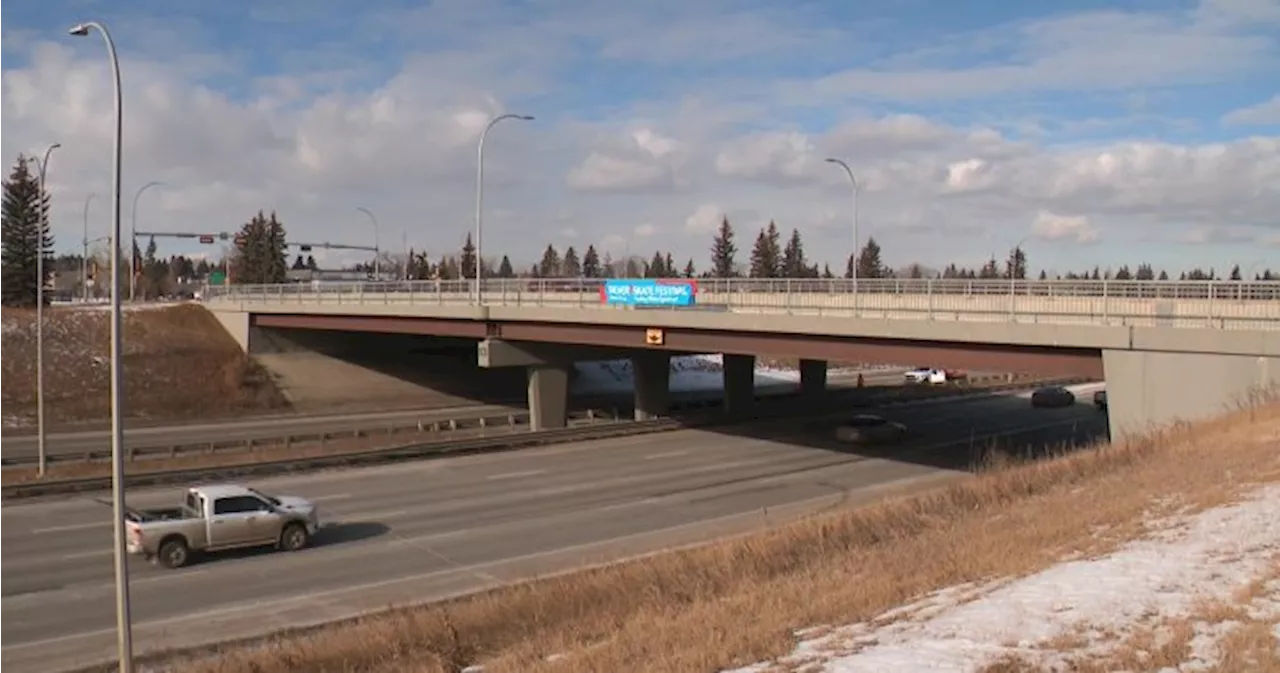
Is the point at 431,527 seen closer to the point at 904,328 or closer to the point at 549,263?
the point at 904,328

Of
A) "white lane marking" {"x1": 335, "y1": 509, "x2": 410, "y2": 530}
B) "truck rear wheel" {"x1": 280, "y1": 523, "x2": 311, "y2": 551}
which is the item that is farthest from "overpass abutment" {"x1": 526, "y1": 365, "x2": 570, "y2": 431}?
"truck rear wheel" {"x1": 280, "y1": 523, "x2": 311, "y2": 551}

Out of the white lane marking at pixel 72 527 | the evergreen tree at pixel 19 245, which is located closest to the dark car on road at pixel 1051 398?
the white lane marking at pixel 72 527

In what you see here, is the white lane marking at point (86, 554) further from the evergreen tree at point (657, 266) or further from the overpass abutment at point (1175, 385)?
the evergreen tree at point (657, 266)

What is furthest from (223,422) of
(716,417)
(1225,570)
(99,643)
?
(1225,570)

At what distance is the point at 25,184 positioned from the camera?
8150 centimetres

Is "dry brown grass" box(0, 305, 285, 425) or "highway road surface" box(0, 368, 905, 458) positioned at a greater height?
"dry brown grass" box(0, 305, 285, 425)

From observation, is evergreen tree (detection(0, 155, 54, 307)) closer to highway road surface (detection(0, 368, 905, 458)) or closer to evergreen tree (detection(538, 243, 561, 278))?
highway road surface (detection(0, 368, 905, 458))

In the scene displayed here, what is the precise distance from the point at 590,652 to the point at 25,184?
8725 cm

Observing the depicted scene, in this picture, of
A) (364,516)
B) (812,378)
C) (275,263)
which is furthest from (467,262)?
(364,516)

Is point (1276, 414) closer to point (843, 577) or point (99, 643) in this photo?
point (843, 577)

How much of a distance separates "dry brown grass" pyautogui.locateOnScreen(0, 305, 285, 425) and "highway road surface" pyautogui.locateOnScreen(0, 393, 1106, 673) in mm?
19967

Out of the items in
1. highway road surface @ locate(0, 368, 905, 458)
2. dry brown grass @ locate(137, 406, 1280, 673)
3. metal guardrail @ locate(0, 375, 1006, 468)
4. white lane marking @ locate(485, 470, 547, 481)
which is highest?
dry brown grass @ locate(137, 406, 1280, 673)

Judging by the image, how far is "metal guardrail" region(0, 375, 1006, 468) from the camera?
37781 mm

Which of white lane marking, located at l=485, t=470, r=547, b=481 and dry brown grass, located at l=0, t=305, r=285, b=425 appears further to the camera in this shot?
dry brown grass, located at l=0, t=305, r=285, b=425
